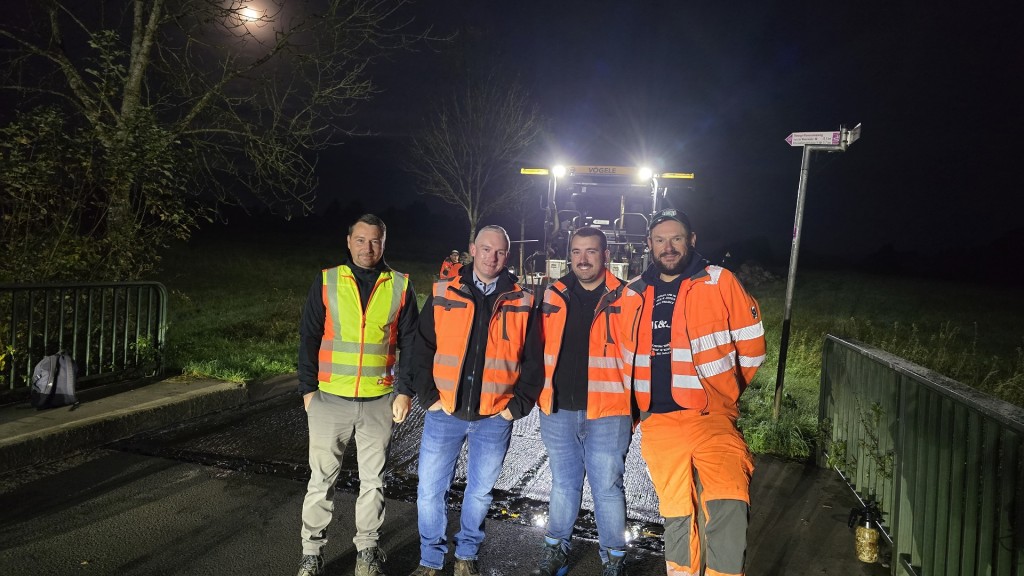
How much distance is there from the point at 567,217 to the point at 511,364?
7639mm

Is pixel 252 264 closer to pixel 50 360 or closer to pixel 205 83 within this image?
pixel 205 83

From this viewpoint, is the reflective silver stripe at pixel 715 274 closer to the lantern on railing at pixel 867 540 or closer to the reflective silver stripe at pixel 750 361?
the reflective silver stripe at pixel 750 361

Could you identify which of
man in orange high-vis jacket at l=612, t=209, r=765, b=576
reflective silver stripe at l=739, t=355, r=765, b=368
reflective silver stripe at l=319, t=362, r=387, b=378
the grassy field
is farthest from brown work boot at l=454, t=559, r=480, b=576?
the grassy field

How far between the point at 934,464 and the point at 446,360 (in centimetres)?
248

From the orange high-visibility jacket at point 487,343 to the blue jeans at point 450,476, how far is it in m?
0.12

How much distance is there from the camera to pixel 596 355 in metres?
3.56

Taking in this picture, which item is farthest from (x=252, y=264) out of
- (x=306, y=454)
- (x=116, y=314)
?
(x=306, y=454)

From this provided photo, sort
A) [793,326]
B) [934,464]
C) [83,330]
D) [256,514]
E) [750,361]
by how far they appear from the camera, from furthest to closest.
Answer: [793,326] → [83,330] → [256,514] → [750,361] → [934,464]

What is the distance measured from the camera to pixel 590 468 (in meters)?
3.59

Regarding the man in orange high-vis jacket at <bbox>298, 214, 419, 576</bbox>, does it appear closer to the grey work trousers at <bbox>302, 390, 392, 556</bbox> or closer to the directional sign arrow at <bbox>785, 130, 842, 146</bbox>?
Answer: the grey work trousers at <bbox>302, 390, 392, 556</bbox>

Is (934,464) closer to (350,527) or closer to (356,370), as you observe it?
(356,370)

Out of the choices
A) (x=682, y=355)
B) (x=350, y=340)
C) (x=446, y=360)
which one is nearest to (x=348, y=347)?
(x=350, y=340)

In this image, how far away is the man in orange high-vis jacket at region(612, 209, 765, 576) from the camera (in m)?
3.01

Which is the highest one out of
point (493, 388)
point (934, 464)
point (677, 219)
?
point (677, 219)
